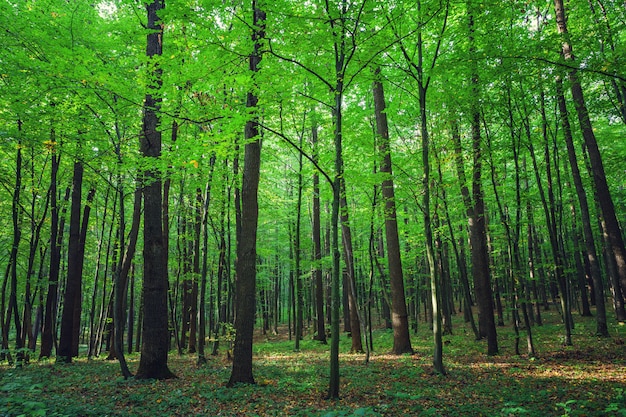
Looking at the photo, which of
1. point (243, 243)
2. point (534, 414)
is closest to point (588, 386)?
point (534, 414)

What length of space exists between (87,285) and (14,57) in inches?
966

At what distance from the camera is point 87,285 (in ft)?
89.3

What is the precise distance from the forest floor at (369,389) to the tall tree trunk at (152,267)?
24.0 inches

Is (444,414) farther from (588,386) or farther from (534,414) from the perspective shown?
(588,386)

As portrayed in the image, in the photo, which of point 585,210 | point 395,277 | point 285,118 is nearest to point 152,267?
point 395,277

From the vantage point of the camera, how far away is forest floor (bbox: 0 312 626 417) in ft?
17.7

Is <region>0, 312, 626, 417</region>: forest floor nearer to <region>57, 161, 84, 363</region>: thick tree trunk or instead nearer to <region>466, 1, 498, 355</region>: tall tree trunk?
<region>466, 1, 498, 355</region>: tall tree trunk

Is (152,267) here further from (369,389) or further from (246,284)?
(369,389)

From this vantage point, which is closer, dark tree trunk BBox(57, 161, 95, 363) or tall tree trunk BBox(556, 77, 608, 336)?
tall tree trunk BBox(556, 77, 608, 336)

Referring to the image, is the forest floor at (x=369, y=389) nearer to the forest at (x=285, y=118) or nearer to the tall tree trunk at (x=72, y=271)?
the forest at (x=285, y=118)

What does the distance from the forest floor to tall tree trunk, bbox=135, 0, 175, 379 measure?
0.61 m

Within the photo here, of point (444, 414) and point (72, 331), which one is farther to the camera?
point (72, 331)

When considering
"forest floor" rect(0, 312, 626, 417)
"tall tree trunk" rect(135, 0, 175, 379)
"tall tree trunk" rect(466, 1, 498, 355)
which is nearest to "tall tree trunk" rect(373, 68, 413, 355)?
"forest floor" rect(0, 312, 626, 417)

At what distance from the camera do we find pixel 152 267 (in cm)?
863
